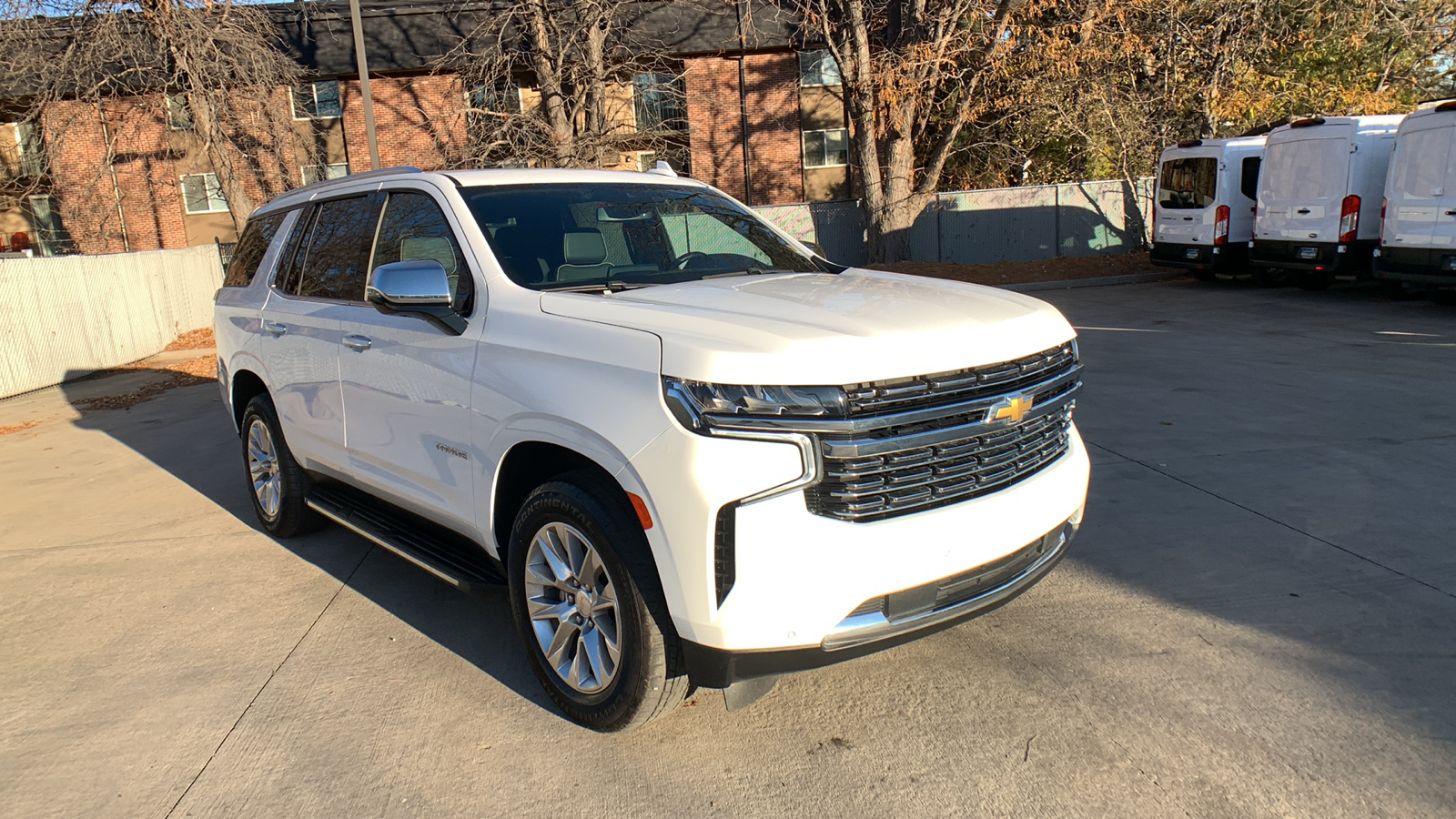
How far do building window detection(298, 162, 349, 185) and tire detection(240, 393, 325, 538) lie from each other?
25.6 metres

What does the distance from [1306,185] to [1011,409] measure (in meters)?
16.0

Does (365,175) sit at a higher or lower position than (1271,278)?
higher

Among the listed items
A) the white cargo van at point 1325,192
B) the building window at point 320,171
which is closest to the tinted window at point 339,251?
the white cargo van at point 1325,192

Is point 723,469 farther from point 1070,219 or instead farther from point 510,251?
point 1070,219

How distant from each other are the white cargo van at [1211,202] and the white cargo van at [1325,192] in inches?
49.5

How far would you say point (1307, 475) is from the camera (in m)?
6.01

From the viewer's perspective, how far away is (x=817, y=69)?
32406 millimetres

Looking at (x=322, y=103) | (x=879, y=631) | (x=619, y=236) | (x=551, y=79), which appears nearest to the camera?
(x=879, y=631)

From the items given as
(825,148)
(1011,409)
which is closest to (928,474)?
(1011,409)

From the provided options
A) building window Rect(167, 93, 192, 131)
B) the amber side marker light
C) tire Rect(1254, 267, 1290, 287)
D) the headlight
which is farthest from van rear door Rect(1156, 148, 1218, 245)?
building window Rect(167, 93, 192, 131)

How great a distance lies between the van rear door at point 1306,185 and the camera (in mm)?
15672

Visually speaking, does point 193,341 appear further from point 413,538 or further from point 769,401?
point 769,401

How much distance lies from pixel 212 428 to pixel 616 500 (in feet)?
26.5

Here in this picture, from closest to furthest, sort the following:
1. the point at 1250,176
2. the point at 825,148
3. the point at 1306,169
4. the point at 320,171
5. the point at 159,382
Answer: the point at 159,382 → the point at 1306,169 → the point at 1250,176 → the point at 320,171 → the point at 825,148
